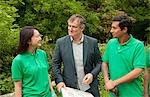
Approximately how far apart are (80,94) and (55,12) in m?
7.19

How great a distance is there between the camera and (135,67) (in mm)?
3773

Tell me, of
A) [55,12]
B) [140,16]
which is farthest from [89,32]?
[140,16]

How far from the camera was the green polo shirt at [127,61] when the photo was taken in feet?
12.4

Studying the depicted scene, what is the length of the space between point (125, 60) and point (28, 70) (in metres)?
1.05

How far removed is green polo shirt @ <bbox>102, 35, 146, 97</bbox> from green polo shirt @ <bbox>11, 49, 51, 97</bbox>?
77cm

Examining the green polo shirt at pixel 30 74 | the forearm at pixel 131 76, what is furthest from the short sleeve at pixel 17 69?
the forearm at pixel 131 76

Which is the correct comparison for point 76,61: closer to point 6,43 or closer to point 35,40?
point 35,40

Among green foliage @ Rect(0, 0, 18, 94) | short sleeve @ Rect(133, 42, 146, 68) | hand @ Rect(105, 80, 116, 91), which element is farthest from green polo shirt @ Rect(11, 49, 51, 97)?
green foliage @ Rect(0, 0, 18, 94)

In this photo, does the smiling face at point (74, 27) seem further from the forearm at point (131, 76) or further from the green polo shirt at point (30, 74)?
the forearm at point (131, 76)

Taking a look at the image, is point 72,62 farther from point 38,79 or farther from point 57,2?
point 57,2

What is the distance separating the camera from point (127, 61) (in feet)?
12.5

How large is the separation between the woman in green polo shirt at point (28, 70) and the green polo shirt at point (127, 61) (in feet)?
2.55

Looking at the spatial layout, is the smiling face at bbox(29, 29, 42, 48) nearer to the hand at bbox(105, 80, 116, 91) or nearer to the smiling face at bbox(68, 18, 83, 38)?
the smiling face at bbox(68, 18, 83, 38)

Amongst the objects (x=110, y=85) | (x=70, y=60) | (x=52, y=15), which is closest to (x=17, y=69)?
(x=70, y=60)
